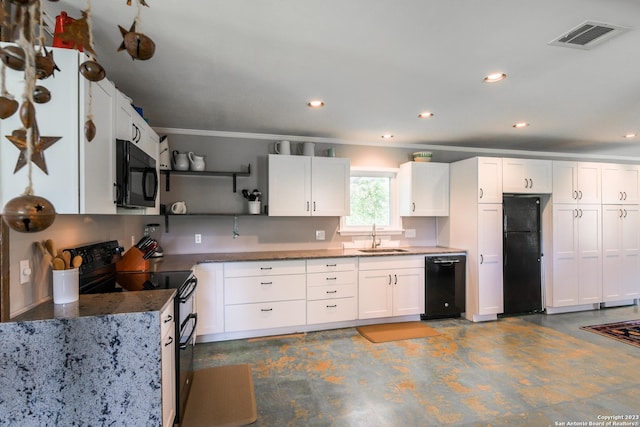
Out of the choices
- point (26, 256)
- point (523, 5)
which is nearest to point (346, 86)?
point (523, 5)

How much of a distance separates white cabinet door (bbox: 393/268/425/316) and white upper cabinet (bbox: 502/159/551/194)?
1.59 metres

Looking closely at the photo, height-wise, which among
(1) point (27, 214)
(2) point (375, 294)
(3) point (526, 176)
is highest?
(3) point (526, 176)

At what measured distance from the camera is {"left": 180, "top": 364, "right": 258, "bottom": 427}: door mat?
2.02m

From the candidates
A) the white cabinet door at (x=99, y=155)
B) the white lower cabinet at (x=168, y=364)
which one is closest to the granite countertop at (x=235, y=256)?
the white lower cabinet at (x=168, y=364)

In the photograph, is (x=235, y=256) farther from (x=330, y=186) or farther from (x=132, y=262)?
(x=330, y=186)

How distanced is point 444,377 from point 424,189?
Answer: 7.90ft

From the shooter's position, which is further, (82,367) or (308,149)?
(308,149)

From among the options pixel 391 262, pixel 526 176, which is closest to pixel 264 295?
pixel 391 262

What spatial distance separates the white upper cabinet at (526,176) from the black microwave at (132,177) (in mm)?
3964

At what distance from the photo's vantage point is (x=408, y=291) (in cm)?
377

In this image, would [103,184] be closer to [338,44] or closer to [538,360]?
[338,44]

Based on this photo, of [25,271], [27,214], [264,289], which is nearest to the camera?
[27,214]

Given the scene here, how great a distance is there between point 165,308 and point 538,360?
3.22 metres

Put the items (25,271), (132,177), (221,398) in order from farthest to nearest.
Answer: (221,398), (132,177), (25,271)
